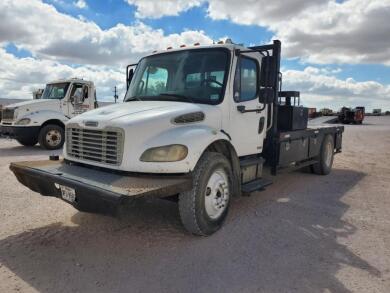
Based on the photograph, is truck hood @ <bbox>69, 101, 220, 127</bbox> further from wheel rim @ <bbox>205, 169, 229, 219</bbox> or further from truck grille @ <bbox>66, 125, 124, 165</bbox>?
wheel rim @ <bbox>205, 169, 229, 219</bbox>

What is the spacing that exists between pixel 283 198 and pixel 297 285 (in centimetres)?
321

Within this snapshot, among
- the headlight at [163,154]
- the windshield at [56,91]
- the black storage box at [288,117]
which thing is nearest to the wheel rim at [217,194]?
the headlight at [163,154]

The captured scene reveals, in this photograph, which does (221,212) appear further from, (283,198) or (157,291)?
(283,198)

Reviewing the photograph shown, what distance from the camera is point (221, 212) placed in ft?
15.8

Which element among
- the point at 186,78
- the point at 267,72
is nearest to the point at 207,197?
the point at 186,78

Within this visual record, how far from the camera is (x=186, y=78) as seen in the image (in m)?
5.22

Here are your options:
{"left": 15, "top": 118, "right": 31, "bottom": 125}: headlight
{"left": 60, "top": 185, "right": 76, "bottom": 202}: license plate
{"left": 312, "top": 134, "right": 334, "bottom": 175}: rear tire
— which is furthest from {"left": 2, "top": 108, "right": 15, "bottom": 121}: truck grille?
{"left": 312, "top": 134, "right": 334, "bottom": 175}: rear tire

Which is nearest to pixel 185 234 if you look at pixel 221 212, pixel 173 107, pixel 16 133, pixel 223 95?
pixel 221 212

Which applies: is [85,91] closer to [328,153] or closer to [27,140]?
[27,140]

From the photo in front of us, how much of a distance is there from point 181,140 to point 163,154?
263mm

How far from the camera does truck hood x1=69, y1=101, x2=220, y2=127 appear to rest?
13.9 feet

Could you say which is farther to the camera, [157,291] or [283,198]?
→ [283,198]

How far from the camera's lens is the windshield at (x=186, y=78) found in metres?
5.07

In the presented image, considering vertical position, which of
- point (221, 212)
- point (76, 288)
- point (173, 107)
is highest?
point (173, 107)
